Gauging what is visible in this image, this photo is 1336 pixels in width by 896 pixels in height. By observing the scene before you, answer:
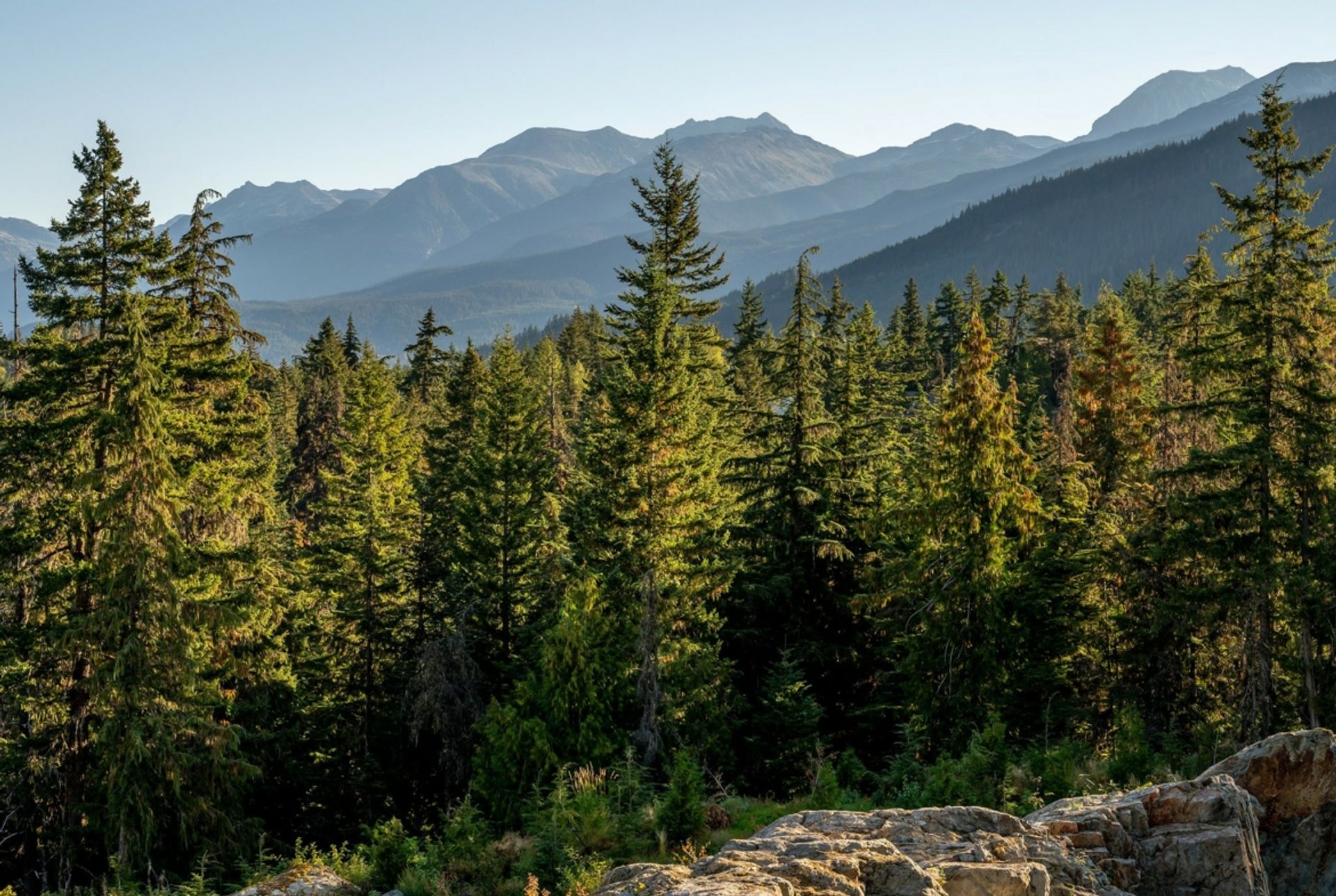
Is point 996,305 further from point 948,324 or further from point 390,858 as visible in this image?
point 390,858

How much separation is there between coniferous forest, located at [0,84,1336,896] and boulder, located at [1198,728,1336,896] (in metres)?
3.12

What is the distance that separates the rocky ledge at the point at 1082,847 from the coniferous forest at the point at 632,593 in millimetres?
3193

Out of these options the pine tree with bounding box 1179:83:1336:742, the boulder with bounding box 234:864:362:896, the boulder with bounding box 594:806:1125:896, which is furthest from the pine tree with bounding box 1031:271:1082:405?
the boulder with bounding box 594:806:1125:896

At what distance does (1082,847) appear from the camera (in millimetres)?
8445

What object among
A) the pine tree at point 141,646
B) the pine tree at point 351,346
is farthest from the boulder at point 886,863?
the pine tree at point 351,346

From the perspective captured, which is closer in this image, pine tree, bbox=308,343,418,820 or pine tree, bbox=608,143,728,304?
pine tree, bbox=308,343,418,820

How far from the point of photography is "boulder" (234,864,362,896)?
12.9 m

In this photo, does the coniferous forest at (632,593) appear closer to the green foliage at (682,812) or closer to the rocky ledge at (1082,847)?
the green foliage at (682,812)

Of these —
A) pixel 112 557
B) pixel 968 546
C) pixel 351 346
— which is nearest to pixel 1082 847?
pixel 968 546

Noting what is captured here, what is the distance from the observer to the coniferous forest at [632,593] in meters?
18.2

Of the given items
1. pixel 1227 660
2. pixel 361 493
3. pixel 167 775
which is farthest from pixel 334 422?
pixel 1227 660

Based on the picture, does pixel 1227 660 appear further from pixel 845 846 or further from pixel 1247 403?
pixel 845 846

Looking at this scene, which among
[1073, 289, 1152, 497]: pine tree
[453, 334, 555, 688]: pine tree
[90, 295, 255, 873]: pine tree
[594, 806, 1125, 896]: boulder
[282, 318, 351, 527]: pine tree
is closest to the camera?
[594, 806, 1125, 896]: boulder

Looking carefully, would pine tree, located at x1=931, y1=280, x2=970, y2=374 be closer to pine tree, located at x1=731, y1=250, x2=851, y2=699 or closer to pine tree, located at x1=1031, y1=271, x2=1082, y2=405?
pine tree, located at x1=1031, y1=271, x2=1082, y2=405
